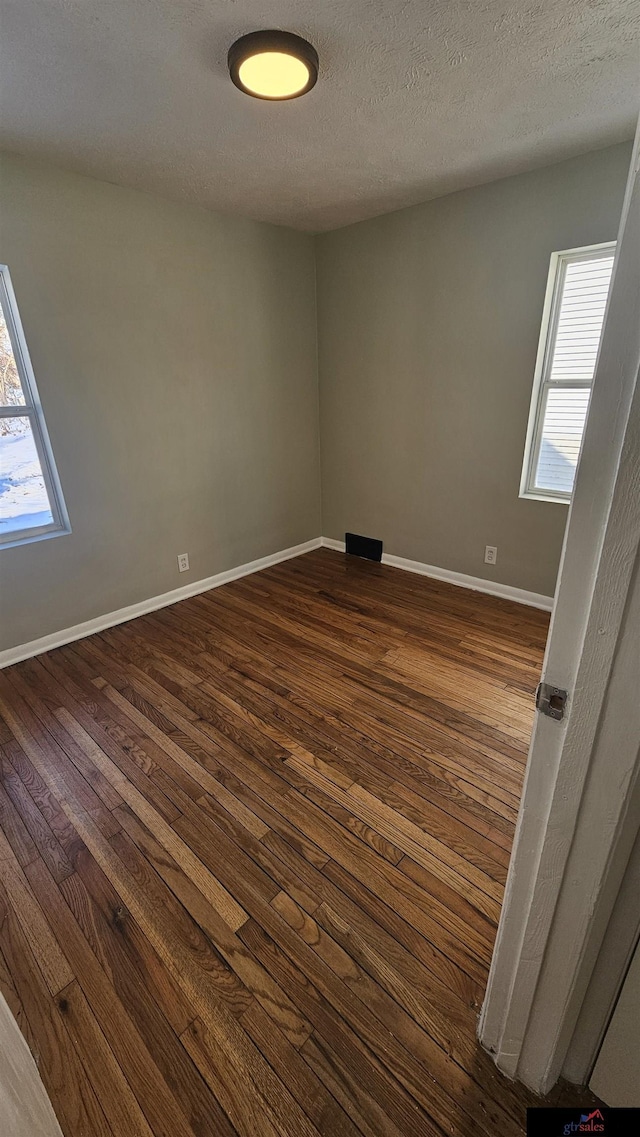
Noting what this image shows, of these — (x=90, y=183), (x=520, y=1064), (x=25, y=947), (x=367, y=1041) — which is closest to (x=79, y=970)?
(x=25, y=947)

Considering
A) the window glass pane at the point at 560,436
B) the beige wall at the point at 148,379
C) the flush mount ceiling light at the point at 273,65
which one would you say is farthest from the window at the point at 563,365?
the beige wall at the point at 148,379

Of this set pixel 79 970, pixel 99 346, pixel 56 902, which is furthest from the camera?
pixel 99 346

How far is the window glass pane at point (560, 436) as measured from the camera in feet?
9.14

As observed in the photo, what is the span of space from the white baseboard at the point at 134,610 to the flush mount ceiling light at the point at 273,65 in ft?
8.76

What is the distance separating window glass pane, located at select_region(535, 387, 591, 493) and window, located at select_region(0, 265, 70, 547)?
2944 millimetres

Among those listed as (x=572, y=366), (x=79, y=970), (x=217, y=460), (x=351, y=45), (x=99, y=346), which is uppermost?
(x=351, y=45)

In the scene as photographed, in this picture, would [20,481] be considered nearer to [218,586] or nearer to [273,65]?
[218,586]

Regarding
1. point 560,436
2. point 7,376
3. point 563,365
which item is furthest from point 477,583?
point 7,376

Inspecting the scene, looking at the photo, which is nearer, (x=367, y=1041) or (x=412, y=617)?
(x=367, y=1041)

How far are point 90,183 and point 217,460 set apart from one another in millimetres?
1628

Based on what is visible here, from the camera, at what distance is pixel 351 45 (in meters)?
1.54

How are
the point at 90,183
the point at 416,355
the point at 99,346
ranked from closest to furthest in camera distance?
the point at 90,183
the point at 99,346
the point at 416,355

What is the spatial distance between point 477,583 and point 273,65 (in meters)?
2.90

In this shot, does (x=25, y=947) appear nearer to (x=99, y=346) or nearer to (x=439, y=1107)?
(x=439, y=1107)
